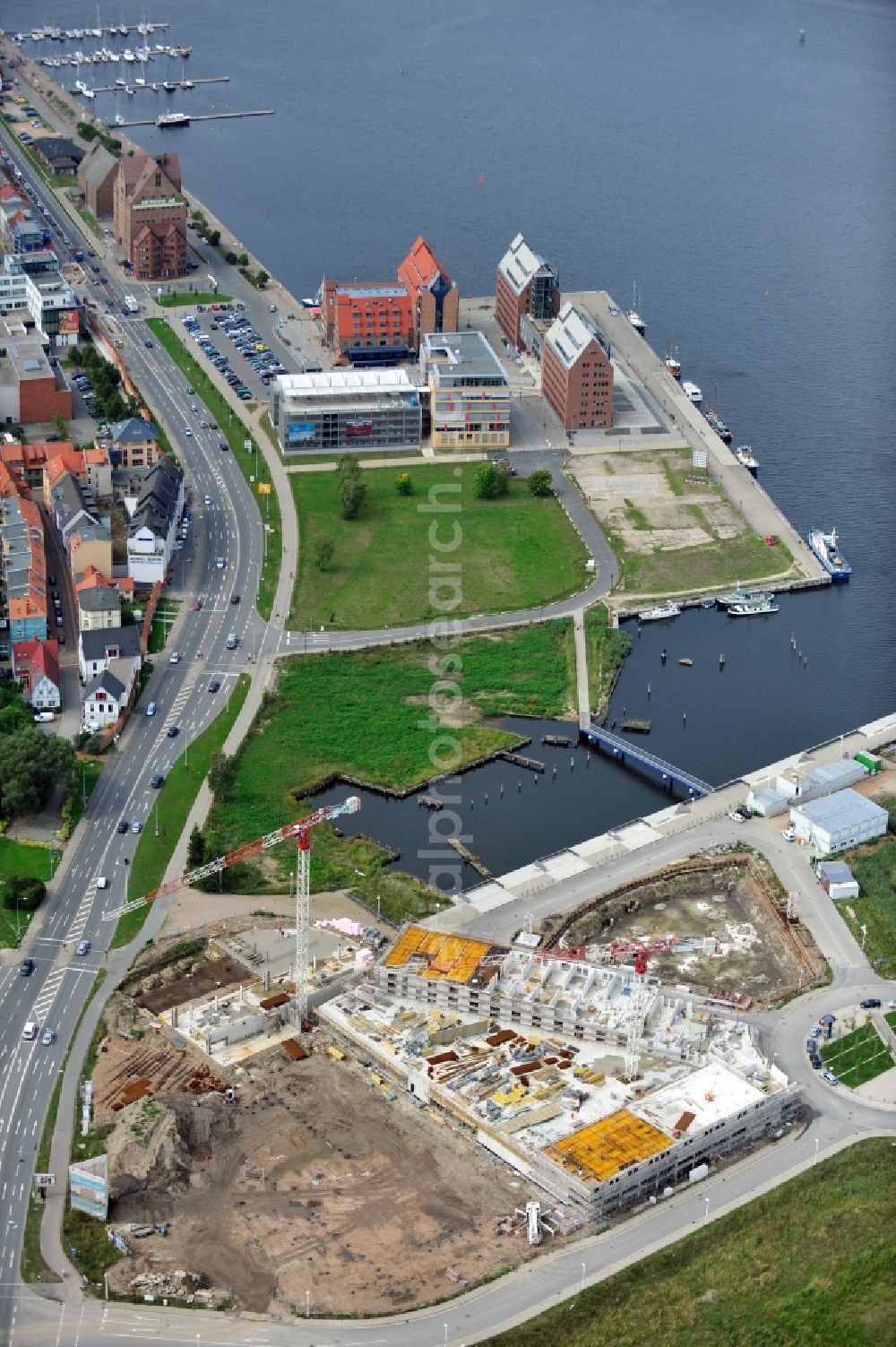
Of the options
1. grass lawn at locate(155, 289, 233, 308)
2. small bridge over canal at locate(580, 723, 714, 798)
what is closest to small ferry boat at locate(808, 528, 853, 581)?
small bridge over canal at locate(580, 723, 714, 798)

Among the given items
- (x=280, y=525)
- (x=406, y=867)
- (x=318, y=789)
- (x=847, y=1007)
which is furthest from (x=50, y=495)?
(x=847, y=1007)

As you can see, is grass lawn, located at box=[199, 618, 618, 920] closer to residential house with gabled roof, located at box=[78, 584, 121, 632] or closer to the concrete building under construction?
the concrete building under construction

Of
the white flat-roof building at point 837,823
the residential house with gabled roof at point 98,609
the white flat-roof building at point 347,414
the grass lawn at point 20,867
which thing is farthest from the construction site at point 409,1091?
the white flat-roof building at point 347,414

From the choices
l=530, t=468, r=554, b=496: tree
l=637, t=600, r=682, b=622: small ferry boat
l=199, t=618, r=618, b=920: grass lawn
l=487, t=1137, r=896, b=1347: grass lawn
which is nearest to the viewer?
l=487, t=1137, r=896, b=1347: grass lawn

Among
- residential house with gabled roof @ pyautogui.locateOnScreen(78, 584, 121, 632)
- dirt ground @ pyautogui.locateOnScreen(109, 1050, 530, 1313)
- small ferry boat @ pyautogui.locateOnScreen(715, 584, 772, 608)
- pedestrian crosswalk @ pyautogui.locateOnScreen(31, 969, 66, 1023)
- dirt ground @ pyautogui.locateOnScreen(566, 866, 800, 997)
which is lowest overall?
dirt ground @ pyautogui.locateOnScreen(109, 1050, 530, 1313)

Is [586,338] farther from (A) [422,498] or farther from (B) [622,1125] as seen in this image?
(B) [622,1125]

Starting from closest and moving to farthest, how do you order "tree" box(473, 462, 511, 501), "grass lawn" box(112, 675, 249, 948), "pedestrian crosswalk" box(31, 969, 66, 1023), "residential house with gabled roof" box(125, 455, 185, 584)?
1. "pedestrian crosswalk" box(31, 969, 66, 1023)
2. "grass lawn" box(112, 675, 249, 948)
3. "residential house with gabled roof" box(125, 455, 185, 584)
4. "tree" box(473, 462, 511, 501)

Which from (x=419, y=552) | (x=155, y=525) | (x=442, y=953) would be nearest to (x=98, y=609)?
(x=155, y=525)
